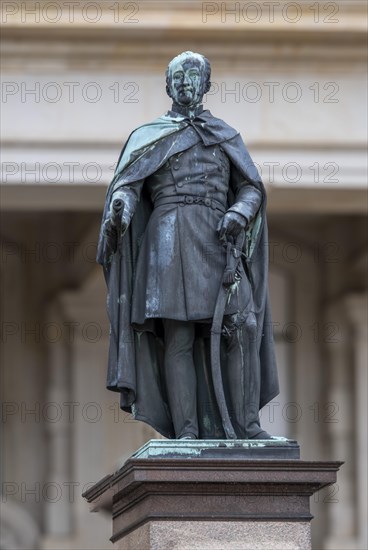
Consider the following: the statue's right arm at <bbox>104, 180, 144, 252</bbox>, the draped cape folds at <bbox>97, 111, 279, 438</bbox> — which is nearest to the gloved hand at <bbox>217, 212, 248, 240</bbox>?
the draped cape folds at <bbox>97, 111, 279, 438</bbox>

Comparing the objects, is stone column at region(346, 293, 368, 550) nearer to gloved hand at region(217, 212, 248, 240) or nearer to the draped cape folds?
the draped cape folds

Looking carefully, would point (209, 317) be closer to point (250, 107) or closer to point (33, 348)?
point (250, 107)

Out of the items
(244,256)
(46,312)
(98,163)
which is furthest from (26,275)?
(244,256)

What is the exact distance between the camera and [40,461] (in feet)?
92.5

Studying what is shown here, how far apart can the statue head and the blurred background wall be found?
10.4 m

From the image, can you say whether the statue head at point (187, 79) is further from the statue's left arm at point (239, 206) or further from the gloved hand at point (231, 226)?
the gloved hand at point (231, 226)

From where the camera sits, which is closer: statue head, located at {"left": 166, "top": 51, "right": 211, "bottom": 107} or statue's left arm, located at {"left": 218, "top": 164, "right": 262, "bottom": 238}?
statue's left arm, located at {"left": 218, "top": 164, "right": 262, "bottom": 238}

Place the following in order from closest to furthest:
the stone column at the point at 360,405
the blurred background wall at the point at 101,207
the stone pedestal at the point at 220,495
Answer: the stone pedestal at the point at 220,495
the blurred background wall at the point at 101,207
the stone column at the point at 360,405

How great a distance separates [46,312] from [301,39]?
6418mm

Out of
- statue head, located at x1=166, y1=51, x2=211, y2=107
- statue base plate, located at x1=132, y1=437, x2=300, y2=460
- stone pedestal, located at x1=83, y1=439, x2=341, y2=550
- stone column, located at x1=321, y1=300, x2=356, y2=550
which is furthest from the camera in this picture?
stone column, located at x1=321, y1=300, x2=356, y2=550

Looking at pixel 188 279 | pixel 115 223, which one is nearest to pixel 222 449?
pixel 188 279

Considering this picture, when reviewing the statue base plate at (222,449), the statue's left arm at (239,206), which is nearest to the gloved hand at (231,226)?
A: the statue's left arm at (239,206)

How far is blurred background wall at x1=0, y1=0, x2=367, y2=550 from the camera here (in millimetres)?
23250

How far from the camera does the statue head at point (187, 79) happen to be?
41.8 ft
